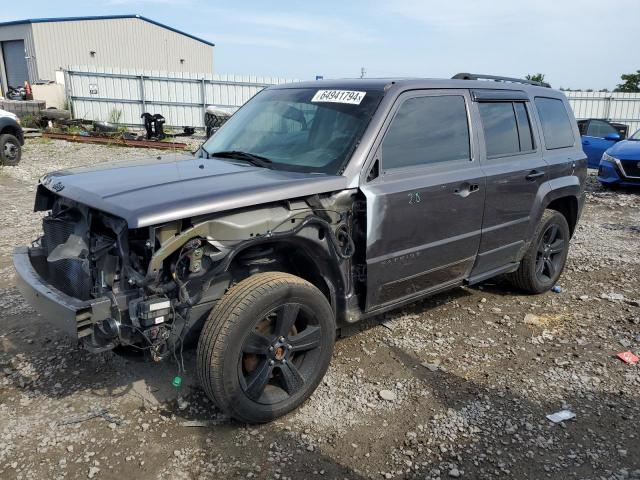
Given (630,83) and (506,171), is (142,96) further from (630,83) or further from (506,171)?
(630,83)

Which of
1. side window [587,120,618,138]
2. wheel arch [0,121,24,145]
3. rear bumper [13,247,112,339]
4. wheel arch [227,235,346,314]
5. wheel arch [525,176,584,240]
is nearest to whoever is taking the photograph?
rear bumper [13,247,112,339]

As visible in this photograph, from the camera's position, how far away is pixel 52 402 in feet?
11.0

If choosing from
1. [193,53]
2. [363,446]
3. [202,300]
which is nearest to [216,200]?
[202,300]

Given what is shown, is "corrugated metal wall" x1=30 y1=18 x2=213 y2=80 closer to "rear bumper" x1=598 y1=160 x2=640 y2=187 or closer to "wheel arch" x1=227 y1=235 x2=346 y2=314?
"rear bumper" x1=598 y1=160 x2=640 y2=187

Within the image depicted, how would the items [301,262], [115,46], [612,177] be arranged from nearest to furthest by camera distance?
[301,262]
[612,177]
[115,46]

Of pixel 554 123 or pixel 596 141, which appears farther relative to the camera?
pixel 596 141

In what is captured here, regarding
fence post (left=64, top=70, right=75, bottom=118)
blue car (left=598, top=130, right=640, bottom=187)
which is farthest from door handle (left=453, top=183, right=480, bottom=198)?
fence post (left=64, top=70, right=75, bottom=118)

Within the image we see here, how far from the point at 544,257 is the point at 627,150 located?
7.09 metres

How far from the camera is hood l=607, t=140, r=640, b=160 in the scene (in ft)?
35.0

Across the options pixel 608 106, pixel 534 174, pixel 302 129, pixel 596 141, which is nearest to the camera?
pixel 302 129

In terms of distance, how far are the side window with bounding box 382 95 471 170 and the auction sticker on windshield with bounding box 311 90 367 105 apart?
30 cm

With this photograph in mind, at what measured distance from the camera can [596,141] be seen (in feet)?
41.7

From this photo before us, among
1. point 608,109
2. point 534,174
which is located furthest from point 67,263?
point 608,109

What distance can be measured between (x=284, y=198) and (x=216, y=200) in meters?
0.41
